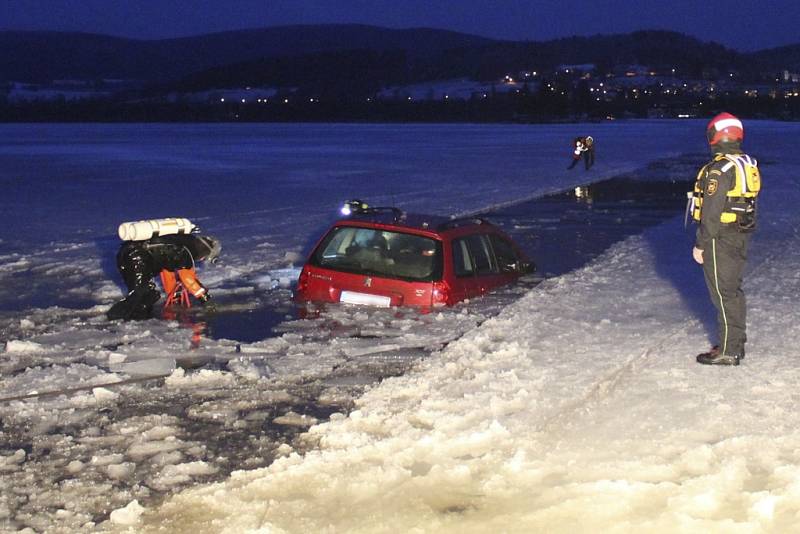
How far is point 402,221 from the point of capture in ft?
39.1

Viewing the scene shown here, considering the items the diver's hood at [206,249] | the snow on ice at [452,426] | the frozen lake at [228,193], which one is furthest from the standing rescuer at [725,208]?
the frozen lake at [228,193]

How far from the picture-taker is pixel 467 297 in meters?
12.1

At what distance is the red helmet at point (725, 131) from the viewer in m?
8.09

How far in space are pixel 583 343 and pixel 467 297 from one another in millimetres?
2455

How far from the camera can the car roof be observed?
11688 mm

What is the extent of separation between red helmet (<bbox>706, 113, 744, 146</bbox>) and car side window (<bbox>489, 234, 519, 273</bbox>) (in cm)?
512

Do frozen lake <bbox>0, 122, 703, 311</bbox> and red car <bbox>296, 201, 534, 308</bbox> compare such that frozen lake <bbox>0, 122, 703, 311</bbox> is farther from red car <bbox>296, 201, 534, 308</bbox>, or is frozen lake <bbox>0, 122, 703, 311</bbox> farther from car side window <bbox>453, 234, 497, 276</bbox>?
car side window <bbox>453, 234, 497, 276</bbox>

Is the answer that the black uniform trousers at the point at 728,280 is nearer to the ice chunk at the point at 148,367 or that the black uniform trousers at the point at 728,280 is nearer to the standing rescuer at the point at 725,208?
the standing rescuer at the point at 725,208

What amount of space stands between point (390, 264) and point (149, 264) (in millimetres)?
2585

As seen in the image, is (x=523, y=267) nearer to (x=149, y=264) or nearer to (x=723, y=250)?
(x=149, y=264)

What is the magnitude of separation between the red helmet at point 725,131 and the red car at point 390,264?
13.2 feet

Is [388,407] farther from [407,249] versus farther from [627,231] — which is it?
[627,231]

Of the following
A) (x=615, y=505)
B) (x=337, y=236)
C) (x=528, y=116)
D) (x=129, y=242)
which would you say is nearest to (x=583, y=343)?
(x=337, y=236)

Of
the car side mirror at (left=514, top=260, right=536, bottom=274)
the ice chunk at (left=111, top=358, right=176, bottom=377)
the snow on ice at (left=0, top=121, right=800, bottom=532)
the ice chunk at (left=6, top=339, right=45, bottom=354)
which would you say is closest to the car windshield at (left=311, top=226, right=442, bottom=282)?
the snow on ice at (left=0, top=121, right=800, bottom=532)
